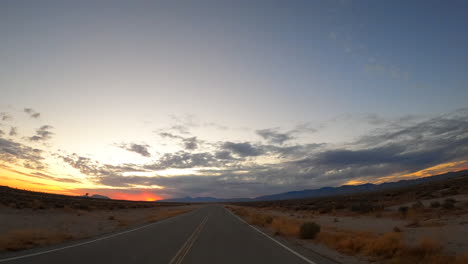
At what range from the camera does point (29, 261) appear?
858 cm

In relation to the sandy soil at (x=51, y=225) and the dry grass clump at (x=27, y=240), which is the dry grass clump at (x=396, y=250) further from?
the sandy soil at (x=51, y=225)

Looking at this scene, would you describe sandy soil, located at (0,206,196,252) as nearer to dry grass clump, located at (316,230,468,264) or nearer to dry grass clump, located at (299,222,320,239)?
dry grass clump, located at (299,222,320,239)

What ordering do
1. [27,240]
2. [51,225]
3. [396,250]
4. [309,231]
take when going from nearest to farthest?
[396,250] → [27,240] → [309,231] → [51,225]

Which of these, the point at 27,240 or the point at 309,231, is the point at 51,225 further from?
the point at 309,231

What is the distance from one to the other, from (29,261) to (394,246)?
37.0 ft

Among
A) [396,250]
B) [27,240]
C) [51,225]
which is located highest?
[51,225]

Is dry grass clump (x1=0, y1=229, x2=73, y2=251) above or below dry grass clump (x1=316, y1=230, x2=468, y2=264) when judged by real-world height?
above

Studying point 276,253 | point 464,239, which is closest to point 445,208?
point 464,239

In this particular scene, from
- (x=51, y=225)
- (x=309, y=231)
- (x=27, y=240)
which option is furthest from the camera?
(x=51, y=225)

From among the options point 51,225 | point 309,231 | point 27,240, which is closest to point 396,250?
point 309,231

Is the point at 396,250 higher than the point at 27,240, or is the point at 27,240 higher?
the point at 27,240

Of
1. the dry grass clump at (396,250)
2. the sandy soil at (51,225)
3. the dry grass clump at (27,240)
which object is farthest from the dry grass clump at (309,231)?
the dry grass clump at (27,240)

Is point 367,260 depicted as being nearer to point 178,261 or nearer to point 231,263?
point 231,263

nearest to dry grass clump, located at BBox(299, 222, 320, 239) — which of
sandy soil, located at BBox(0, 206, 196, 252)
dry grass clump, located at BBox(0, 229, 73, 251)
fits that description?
sandy soil, located at BBox(0, 206, 196, 252)
